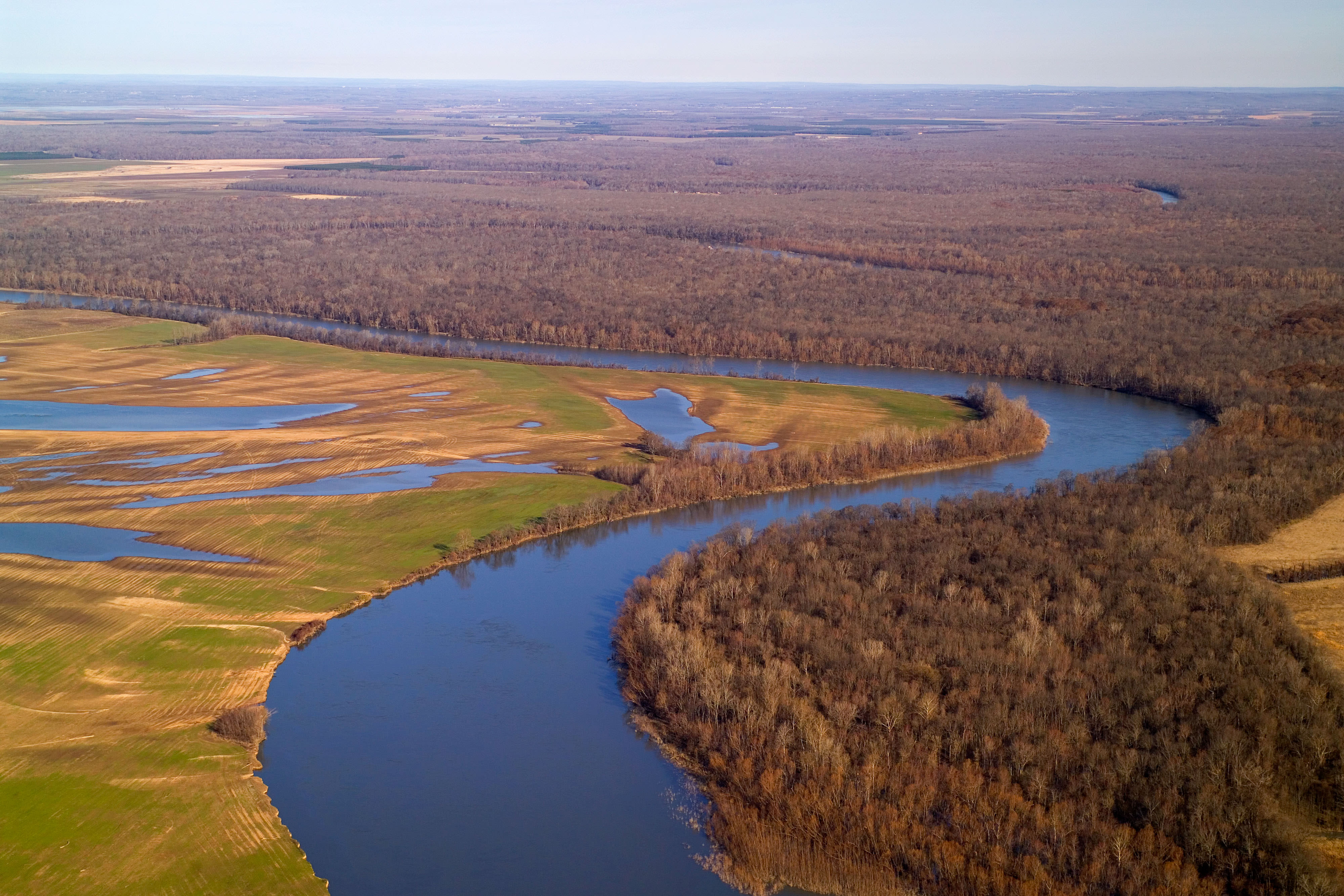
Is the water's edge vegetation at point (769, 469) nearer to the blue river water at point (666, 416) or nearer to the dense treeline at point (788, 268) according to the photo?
the blue river water at point (666, 416)

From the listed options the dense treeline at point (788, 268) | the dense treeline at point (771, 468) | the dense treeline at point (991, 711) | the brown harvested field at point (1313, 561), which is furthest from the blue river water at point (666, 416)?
the brown harvested field at point (1313, 561)

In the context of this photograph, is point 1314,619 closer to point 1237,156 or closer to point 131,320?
point 131,320

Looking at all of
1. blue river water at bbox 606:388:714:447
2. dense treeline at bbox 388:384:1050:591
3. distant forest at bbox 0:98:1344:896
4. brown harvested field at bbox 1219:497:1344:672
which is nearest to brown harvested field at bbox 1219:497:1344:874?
brown harvested field at bbox 1219:497:1344:672

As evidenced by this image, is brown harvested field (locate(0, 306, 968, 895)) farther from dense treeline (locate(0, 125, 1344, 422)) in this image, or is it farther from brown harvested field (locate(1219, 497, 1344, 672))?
brown harvested field (locate(1219, 497, 1344, 672))

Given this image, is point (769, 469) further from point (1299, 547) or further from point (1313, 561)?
point (1313, 561)

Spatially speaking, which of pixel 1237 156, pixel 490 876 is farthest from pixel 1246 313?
pixel 1237 156
